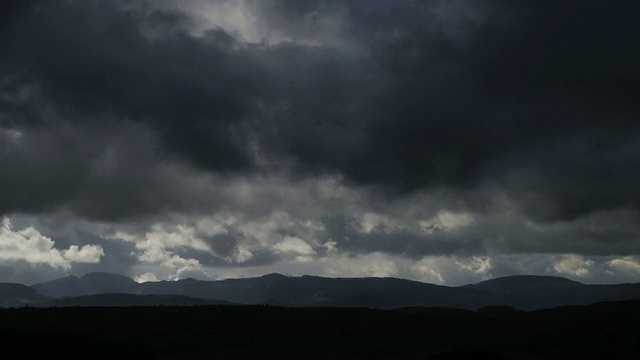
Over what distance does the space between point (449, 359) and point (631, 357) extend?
85159mm

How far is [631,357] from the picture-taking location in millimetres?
199000

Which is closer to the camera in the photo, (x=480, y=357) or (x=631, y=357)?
(x=480, y=357)

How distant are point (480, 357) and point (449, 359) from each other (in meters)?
7.38

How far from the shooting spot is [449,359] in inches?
5659

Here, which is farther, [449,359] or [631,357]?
[631,357]

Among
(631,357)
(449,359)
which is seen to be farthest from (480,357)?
(631,357)

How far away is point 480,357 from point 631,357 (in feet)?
258

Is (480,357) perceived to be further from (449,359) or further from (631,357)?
(631,357)

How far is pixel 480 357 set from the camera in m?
146
